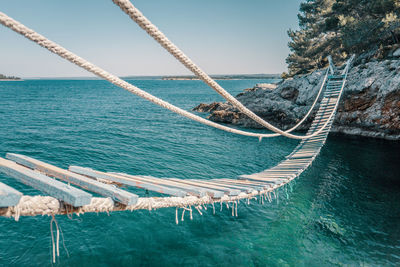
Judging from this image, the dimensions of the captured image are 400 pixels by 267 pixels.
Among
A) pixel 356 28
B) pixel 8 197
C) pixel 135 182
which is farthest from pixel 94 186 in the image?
pixel 356 28

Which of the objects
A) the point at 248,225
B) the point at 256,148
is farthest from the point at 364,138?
the point at 248,225

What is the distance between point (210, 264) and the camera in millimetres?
5840

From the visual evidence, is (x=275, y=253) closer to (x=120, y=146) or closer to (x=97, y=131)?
(x=120, y=146)

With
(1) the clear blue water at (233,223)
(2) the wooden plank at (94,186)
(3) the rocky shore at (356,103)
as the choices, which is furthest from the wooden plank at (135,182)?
(3) the rocky shore at (356,103)

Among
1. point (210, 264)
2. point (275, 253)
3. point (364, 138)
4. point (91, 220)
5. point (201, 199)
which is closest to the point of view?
point (201, 199)

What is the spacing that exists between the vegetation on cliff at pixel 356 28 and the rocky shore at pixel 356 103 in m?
3.43

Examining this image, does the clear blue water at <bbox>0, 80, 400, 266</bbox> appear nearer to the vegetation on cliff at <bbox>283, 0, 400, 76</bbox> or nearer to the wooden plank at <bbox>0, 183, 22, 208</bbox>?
the wooden plank at <bbox>0, 183, 22, 208</bbox>

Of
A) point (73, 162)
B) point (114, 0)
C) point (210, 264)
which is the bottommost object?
point (210, 264)

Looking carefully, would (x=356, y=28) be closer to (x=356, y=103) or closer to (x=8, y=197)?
(x=356, y=103)

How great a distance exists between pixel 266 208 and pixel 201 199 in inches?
240

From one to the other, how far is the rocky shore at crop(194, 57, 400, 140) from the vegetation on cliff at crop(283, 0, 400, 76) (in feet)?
11.2

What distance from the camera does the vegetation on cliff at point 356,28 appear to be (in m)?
19.8

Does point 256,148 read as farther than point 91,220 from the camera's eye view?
Yes

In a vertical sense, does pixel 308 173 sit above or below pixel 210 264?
above
